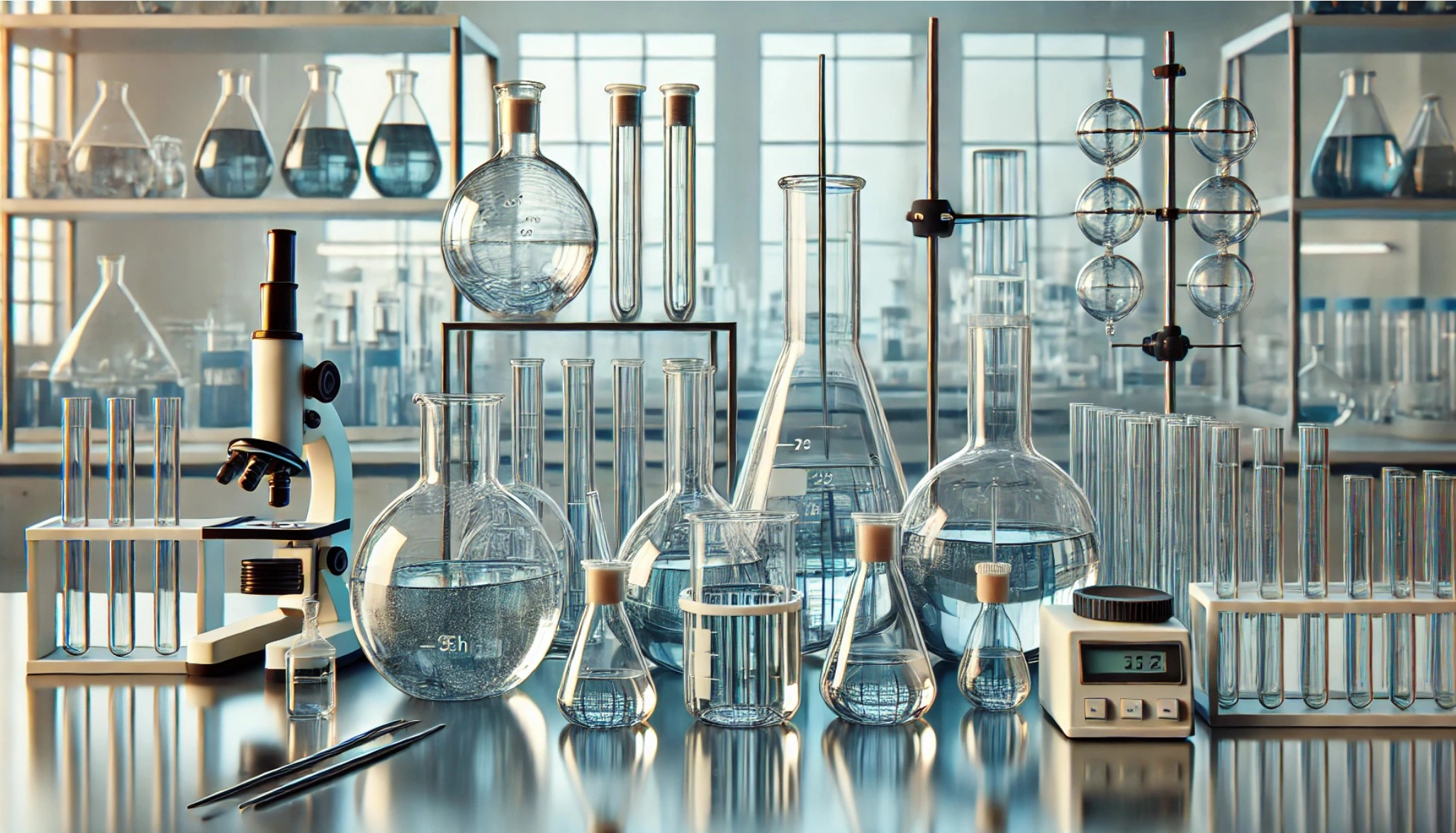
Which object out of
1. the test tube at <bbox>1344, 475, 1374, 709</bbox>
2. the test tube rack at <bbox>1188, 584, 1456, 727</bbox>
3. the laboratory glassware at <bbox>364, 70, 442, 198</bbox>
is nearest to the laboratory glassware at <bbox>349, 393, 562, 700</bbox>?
the test tube rack at <bbox>1188, 584, 1456, 727</bbox>

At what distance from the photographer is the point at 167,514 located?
4.07 ft

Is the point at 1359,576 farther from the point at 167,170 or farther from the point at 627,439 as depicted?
the point at 167,170

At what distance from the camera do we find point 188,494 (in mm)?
2775

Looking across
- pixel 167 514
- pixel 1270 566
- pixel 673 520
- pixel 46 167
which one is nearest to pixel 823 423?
pixel 673 520

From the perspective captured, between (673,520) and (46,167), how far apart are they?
2.25m

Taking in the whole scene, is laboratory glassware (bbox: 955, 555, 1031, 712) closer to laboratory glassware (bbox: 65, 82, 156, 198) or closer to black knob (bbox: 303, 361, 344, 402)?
black knob (bbox: 303, 361, 344, 402)

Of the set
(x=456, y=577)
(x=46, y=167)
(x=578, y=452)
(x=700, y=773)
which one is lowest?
(x=700, y=773)

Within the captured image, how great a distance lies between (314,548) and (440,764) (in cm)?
39

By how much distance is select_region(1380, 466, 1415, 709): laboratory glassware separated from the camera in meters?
0.98

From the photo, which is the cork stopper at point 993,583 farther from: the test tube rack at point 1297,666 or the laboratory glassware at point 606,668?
the laboratory glassware at point 606,668

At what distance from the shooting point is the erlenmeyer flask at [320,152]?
2.68 meters

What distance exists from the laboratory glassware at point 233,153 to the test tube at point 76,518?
1.64 meters

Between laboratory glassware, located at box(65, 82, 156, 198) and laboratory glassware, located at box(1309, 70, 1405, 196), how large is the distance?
2.63 meters

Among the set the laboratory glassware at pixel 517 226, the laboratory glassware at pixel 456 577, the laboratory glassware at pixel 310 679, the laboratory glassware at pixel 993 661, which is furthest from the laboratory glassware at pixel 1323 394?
the laboratory glassware at pixel 310 679
